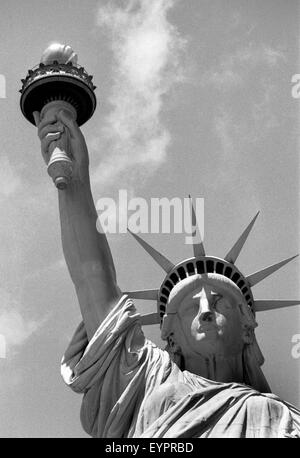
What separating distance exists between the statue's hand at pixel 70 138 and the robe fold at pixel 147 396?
1.95 meters

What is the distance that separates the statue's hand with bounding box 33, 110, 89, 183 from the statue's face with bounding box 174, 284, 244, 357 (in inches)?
91.1

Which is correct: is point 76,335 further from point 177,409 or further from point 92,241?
point 177,409

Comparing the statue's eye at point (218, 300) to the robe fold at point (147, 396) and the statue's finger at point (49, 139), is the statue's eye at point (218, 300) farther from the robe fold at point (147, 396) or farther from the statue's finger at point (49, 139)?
the statue's finger at point (49, 139)

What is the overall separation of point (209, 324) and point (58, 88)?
12.8 feet

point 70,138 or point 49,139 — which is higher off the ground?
point 70,138

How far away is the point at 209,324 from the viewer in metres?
15.2

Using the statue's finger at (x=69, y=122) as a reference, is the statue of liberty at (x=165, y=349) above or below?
below

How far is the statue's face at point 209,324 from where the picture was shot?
15.2 m

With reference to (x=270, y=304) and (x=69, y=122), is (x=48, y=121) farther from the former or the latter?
(x=270, y=304)

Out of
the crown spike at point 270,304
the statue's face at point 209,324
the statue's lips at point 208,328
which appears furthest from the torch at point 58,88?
the crown spike at point 270,304

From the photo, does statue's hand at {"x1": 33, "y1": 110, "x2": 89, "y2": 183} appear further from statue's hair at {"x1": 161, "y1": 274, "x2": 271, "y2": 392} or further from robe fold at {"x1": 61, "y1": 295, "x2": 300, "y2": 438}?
statue's hair at {"x1": 161, "y1": 274, "x2": 271, "y2": 392}

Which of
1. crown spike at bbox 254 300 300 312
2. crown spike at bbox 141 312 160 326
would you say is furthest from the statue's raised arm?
crown spike at bbox 254 300 300 312

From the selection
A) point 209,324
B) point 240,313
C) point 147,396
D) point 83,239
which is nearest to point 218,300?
point 240,313

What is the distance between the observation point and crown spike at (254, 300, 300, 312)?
1698 cm
